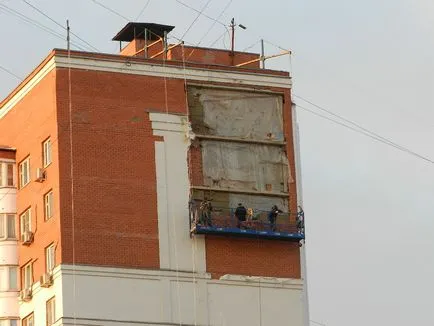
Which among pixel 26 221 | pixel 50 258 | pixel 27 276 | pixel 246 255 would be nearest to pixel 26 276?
pixel 27 276

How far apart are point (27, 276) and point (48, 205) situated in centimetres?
419

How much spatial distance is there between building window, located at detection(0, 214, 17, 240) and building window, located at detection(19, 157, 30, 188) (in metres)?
1.79

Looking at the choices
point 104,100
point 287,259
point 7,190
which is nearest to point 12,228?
point 7,190

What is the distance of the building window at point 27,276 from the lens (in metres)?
95.1

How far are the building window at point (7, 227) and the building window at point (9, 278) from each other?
1644 mm

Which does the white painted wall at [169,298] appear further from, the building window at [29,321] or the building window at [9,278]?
the building window at [9,278]

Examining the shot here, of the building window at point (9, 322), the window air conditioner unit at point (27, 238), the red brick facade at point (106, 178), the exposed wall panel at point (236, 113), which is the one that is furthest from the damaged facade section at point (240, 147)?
the building window at point (9, 322)

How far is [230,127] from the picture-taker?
322 feet

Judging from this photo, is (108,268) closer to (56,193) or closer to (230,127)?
(56,193)

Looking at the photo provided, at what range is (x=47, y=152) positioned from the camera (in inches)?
3738

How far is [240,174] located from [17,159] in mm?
11655

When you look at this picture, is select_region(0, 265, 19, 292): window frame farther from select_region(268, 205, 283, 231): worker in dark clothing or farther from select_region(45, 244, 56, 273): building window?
select_region(268, 205, 283, 231): worker in dark clothing

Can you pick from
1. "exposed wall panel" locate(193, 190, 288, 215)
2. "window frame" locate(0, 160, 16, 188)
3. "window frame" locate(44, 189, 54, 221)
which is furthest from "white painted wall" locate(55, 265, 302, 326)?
"window frame" locate(0, 160, 16, 188)

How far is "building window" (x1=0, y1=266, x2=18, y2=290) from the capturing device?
9586cm
